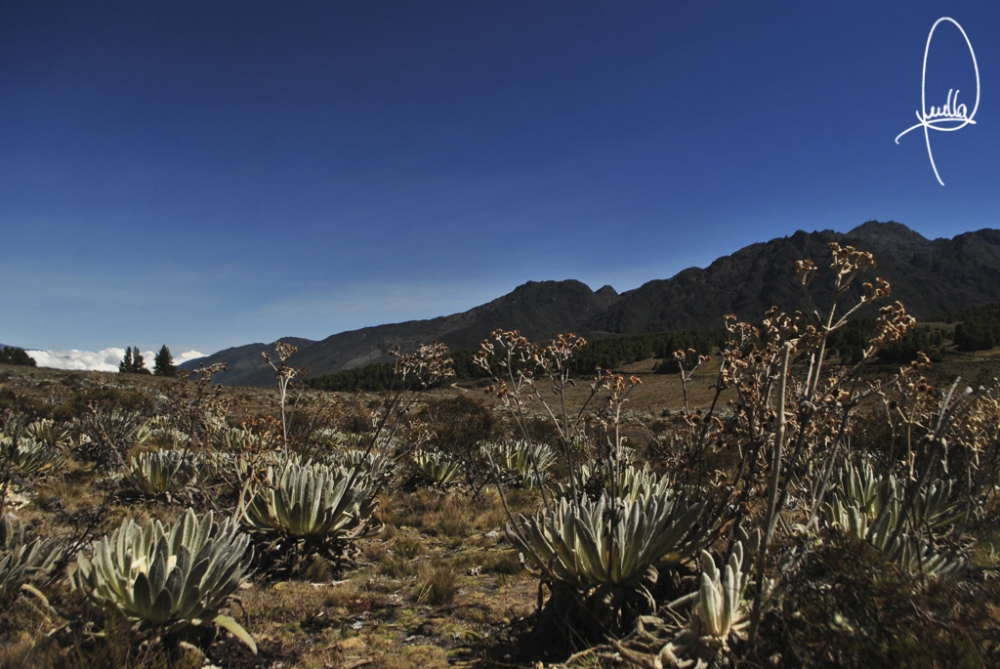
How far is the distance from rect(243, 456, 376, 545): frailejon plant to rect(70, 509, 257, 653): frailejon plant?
1236 mm

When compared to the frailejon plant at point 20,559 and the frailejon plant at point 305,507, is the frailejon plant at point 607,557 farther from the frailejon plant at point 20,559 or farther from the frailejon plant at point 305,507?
the frailejon plant at point 20,559

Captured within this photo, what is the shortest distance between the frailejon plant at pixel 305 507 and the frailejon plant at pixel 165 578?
4.06 feet

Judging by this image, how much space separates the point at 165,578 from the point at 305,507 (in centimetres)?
189

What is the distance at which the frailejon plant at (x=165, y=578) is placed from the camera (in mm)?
2672

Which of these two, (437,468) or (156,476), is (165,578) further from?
(437,468)

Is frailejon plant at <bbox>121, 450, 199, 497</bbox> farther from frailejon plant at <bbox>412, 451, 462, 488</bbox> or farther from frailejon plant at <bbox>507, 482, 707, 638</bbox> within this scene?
frailejon plant at <bbox>507, 482, 707, 638</bbox>

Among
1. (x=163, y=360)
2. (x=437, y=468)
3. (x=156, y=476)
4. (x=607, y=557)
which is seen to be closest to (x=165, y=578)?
(x=607, y=557)

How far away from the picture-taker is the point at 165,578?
272cm

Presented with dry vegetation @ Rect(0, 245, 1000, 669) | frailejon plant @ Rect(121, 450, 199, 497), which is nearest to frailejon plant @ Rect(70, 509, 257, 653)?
dry vegetation @ Rect(0, 245, 1000, 669)

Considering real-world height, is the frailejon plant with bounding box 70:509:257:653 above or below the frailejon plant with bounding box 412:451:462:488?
above

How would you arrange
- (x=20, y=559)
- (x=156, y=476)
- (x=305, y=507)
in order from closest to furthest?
(x=20, y=559) < (x=305, y=507) < (x=156, y=476)

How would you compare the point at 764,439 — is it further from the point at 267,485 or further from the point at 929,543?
the point at 267,485

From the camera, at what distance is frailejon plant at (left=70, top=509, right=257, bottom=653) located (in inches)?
105

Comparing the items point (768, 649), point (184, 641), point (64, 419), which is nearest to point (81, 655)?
point (184, 641)
